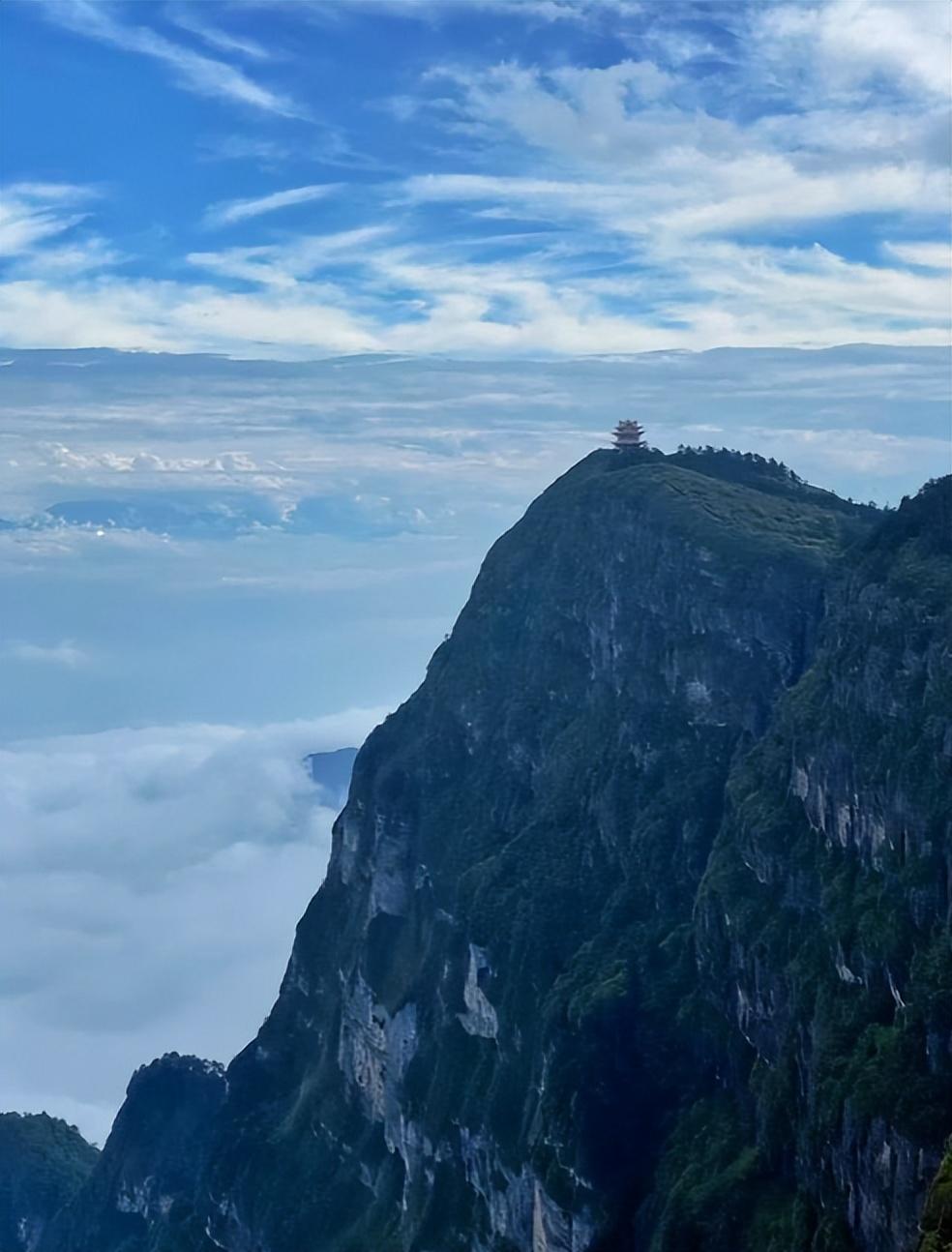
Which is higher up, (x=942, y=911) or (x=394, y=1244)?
(x=942, y=911)

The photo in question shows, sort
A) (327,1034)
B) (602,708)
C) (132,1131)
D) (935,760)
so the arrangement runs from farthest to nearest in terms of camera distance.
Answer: (132,1131), (327,1034), (602,708), (935,760)

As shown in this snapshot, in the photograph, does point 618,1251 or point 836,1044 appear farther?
point 618,1251

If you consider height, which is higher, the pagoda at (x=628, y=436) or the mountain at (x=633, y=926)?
the pagoda at (x=628, y=436)

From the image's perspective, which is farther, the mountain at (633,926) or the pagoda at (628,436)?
the pagoda at (628,436)

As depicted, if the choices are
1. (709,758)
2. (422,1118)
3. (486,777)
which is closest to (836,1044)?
(709,758)

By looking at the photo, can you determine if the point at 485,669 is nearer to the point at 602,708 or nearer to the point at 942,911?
the point at 602,708

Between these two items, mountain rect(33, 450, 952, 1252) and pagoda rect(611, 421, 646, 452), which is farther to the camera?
pagoda rect(611, 421, 646, 452)

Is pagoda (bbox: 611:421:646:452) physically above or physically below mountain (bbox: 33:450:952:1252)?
above

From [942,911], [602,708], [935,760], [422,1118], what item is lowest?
[422,1118]
